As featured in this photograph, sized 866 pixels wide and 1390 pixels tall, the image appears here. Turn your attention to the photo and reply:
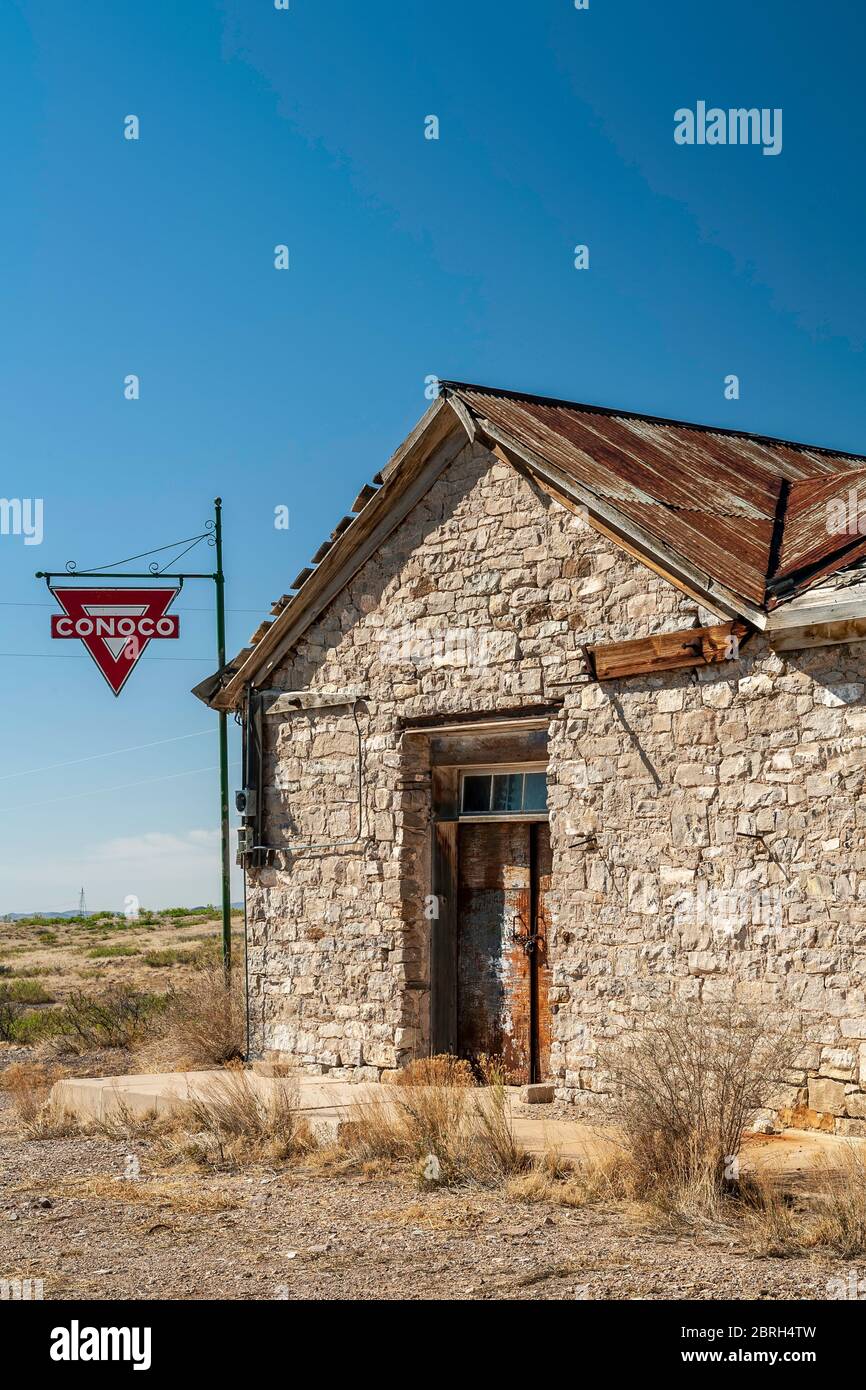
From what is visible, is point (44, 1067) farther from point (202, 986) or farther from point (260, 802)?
point (260, 802)

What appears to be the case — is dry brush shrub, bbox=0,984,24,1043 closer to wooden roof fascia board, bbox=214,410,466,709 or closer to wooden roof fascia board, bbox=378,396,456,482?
wooden roof fascia board, bbox=214,410,466,709

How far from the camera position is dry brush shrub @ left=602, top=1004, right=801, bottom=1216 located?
7.39m

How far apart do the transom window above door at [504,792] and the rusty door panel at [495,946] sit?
127 millimetres

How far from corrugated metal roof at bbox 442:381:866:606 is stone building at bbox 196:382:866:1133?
0.05m

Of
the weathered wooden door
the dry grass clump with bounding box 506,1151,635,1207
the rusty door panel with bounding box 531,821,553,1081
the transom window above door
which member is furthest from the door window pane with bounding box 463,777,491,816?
the dry grass clump with bounding box 506,1151,635,1207

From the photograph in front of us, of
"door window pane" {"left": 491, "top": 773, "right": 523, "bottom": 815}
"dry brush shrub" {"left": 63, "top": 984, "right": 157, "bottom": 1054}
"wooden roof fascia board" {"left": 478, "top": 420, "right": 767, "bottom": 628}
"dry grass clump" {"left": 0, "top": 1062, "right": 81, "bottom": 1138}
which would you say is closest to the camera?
"wooden roof fascia board" {"left": 478, "top": 420, "right": 767, "bottom": 628}

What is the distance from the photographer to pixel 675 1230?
6980 mm

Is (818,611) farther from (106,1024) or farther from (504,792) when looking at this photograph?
(106,1024)

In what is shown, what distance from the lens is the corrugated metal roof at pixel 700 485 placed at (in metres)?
9.91

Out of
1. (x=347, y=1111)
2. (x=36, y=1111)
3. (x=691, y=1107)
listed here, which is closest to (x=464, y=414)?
(x=347, y=1111)

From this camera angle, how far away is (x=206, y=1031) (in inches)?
537

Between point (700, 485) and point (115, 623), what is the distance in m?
6.22
